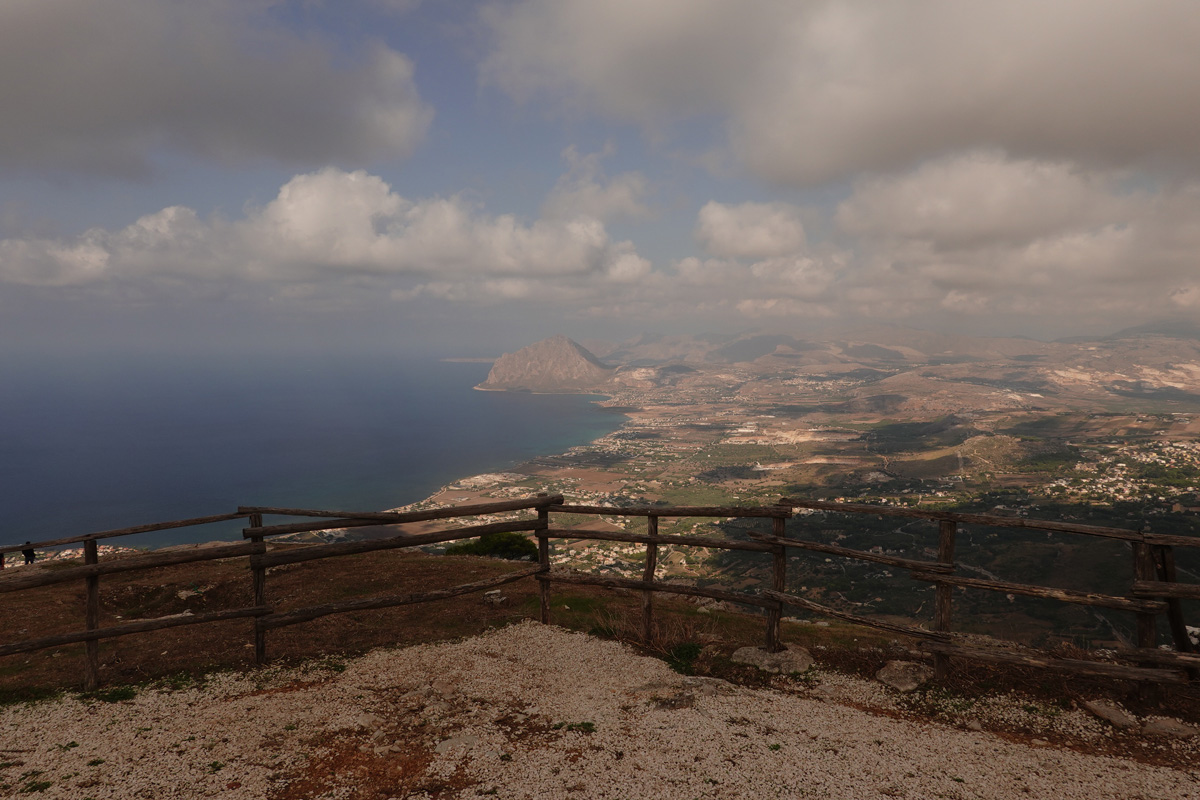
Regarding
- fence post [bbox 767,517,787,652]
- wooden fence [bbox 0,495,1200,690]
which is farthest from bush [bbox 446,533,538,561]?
fence post [bbox 767,517,787,652]

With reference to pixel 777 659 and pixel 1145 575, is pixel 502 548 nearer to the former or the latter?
pixel 777 659

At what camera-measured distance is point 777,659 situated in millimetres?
8734

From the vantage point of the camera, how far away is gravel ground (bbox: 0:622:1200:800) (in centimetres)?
549

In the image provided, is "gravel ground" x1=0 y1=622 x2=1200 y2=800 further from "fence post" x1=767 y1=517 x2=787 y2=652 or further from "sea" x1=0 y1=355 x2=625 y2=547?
"sea" x1=0 y1=355 x2=625 y2=547

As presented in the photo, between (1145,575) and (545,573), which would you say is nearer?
(1145,575)

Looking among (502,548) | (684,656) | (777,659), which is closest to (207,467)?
(502,548)

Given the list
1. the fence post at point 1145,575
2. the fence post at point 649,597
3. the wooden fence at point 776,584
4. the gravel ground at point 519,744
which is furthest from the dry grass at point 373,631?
the gravel ground at point 519,744

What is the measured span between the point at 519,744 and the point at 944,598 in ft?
20.6

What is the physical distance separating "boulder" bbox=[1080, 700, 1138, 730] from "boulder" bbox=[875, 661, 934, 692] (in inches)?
70.5

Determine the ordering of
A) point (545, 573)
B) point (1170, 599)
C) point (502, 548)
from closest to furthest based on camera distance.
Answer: point (1170, 599) → point (545, 573) → point (502, 548)

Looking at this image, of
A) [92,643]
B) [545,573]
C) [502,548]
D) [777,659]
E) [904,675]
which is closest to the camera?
[92,643]

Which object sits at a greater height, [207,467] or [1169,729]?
[1169,729]

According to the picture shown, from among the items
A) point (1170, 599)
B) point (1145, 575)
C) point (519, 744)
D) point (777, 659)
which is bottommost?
point (777, 659)

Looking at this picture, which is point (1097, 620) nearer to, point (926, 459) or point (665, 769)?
A: point (665, 769)
